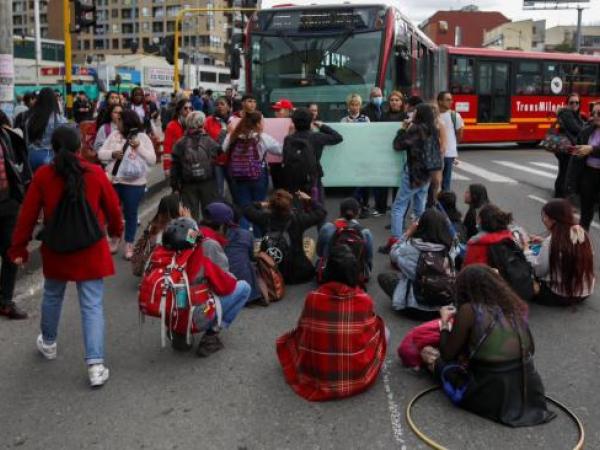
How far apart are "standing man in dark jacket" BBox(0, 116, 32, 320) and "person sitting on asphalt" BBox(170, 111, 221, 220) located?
6.52ft

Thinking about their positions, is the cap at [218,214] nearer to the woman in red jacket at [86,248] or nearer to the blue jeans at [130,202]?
the woman in red jacket at [86,248]

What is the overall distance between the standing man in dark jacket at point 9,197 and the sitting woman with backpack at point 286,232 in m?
2.17

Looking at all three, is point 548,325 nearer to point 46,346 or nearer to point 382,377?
point 382,377

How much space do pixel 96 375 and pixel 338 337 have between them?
1602 millimetres

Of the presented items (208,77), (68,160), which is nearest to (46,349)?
(68,160)

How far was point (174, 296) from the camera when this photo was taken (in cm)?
480

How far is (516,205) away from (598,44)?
117m

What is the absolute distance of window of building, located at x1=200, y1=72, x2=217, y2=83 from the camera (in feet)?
339

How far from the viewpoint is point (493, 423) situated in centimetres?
414

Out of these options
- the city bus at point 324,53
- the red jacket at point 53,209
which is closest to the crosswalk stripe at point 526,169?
the city bus at point 324,53

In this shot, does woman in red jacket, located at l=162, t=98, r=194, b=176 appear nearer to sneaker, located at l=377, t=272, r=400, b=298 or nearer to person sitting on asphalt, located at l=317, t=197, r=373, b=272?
person sitting on asphalt, located at l=317, t=197, r=373, b=272

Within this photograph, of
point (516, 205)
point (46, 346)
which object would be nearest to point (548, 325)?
point (46, 346)

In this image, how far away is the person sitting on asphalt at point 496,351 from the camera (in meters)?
4.06

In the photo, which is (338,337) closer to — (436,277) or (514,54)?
(436,277)
